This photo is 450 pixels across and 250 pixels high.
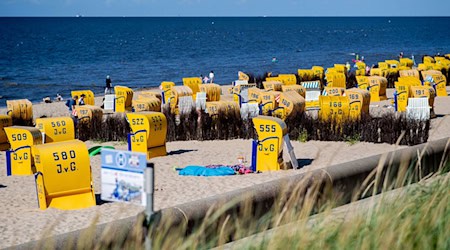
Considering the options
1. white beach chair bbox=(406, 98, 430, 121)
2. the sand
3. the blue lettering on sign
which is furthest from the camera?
white beach chair bbox=(406, 98, 430, 121)

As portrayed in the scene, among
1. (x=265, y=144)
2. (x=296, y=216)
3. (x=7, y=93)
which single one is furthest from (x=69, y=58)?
(x=296, y=216)

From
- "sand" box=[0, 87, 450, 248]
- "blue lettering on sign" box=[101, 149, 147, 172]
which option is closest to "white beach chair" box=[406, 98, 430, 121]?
"sand" box=[0, 87, 450, 248]

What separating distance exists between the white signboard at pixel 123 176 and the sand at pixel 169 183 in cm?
246

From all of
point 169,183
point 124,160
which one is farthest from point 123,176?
point 169,183

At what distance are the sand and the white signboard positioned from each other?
246cm

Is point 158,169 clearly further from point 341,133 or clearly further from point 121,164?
point 121,164

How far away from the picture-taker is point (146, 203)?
4.01m

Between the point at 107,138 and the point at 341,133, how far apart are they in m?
6.07

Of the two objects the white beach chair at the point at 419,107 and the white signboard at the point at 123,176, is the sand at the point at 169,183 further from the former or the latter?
the white signboard at the point at 123,176

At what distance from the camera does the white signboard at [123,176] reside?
13.6ft

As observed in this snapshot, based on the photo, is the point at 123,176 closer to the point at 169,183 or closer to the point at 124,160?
the point at 124,160

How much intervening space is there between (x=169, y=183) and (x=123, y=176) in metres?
9.54

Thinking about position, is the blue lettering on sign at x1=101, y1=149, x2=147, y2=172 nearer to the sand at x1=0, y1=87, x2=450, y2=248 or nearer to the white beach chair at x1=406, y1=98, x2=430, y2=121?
the sand at x1=0, y1=87, x2=450, y2=248

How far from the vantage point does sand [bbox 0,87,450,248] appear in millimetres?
10742
